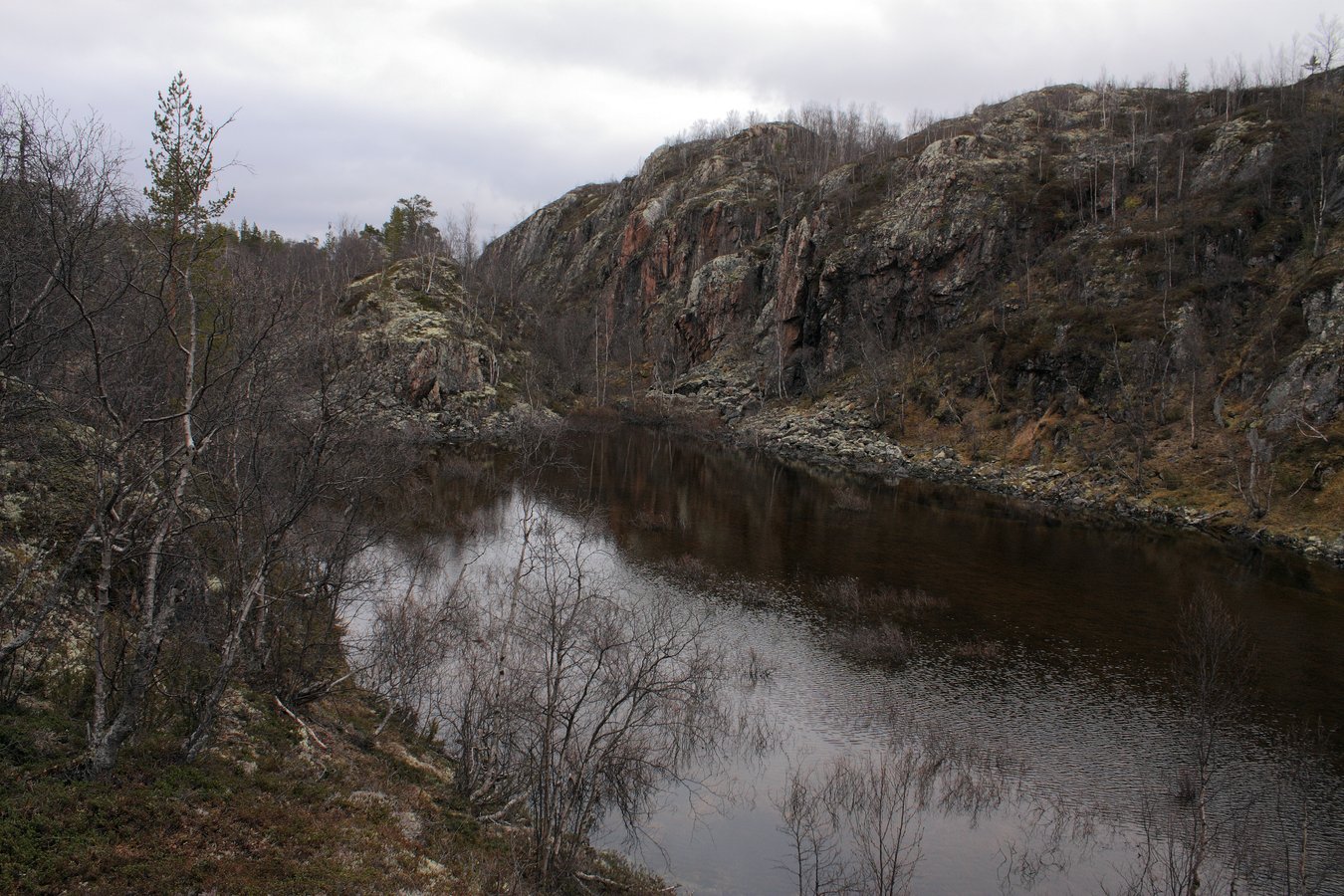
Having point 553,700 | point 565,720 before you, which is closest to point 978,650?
point 565,720

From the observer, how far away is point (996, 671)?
23.2 metres

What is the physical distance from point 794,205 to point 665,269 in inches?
964

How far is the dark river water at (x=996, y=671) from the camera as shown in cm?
1512

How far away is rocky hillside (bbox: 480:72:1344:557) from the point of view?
47656 mm

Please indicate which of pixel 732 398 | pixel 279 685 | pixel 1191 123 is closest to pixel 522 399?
pixel 732 398

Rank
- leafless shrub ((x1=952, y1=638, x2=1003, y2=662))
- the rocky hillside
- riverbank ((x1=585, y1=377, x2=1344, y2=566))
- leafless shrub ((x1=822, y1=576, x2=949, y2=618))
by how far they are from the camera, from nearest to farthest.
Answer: leafless shrub ((x1=952, y1=638, x2=1003, y2=662))
leafless shrub ((x1=822, y1=576, x2=949, y2=618))
riverbank ((x1=585, y1=377, x2=1344, y2=566))
the rocky hillside

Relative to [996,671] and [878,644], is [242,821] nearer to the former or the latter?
[878,644]

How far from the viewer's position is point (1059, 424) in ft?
187

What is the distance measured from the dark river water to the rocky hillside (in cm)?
1014

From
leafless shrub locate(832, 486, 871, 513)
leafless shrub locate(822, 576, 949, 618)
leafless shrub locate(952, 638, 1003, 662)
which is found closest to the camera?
leafless shrub locate(952, 638, 1003, 662)

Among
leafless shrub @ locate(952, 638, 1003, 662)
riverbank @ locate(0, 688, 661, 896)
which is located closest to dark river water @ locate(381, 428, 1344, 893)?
leafless shrub @ locate(952, 638, 1003, 662)

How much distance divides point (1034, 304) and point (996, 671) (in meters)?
60.0

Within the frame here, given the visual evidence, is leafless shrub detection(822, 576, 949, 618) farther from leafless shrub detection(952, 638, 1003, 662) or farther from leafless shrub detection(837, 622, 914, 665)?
leafless shrub detection(952, 638, 1003, 662)

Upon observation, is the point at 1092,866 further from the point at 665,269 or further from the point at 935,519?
the point at 665,269
